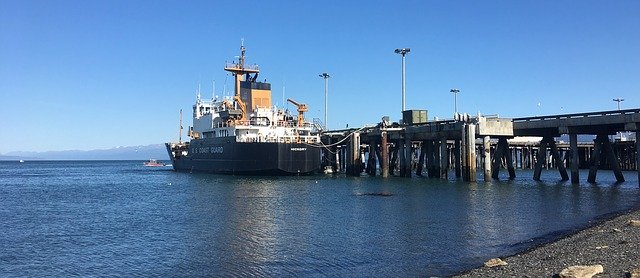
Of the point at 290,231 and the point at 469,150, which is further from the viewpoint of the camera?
the point at 469,150

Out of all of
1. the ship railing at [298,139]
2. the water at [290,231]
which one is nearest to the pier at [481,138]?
the ship railing at [298,139]

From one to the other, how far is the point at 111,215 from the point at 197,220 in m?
6.33

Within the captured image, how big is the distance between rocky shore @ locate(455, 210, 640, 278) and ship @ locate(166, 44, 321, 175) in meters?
45.6

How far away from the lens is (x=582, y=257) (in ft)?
48.3

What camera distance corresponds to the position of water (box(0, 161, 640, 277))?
17.6 metres

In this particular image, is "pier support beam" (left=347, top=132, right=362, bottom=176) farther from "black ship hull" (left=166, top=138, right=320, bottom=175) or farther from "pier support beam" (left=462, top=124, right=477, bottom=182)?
"pier support beam" (left=462, top=124, right=477, bottom=182)

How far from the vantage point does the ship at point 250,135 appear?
63.3m

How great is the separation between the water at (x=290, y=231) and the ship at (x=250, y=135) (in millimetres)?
20639

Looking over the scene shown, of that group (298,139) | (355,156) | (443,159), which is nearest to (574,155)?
(443,159)

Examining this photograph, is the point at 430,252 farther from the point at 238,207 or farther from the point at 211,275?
the point at 238,207

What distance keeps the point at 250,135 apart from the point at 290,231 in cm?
4221

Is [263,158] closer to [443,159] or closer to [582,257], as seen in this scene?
[443,159]

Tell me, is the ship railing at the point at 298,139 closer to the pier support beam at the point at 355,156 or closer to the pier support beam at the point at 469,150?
the pier support beam at the point at 355,156

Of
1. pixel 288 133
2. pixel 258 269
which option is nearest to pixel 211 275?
pixel 258 269
